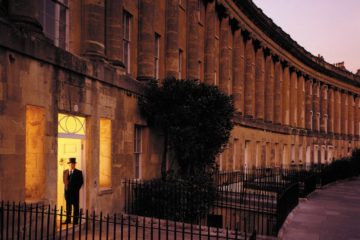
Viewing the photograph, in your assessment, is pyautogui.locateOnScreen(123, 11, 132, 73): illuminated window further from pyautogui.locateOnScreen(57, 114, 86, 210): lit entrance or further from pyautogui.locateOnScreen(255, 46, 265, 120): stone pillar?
pyautogui.locateOnScreen(255, 46, 265, 120): stone pillar

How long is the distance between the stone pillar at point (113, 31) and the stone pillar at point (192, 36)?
8.05m

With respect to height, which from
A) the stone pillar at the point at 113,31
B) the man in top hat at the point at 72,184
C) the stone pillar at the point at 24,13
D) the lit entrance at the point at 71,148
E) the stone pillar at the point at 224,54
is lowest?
the man in top hat at the point at 72,184

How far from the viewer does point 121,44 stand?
1432 cm

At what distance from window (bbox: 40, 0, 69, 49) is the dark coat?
3.63 metres

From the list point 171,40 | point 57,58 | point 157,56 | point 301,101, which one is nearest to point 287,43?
point 301,101

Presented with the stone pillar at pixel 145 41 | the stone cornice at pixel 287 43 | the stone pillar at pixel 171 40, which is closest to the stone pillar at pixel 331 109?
the stone cornice at pixel 287 43

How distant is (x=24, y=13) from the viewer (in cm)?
918

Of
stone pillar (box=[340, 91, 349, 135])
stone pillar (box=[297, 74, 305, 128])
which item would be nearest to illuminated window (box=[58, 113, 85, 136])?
stone pillar (box=[297, 74, 305, 128])

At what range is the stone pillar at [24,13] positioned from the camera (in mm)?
9086

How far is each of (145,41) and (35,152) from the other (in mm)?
8069

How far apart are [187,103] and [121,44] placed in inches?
130

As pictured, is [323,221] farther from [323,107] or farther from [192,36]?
[323,107]

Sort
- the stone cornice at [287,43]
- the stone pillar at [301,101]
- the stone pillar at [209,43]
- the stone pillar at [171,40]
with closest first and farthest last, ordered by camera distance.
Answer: the stone pillar at [171,40] < the stone pillar at [209,43] < the stone cornice at [287,43] < the stone pillar at [301,101]

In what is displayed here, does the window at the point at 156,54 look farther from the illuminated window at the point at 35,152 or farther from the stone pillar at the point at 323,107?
the stone pillar at the point at 323,107
